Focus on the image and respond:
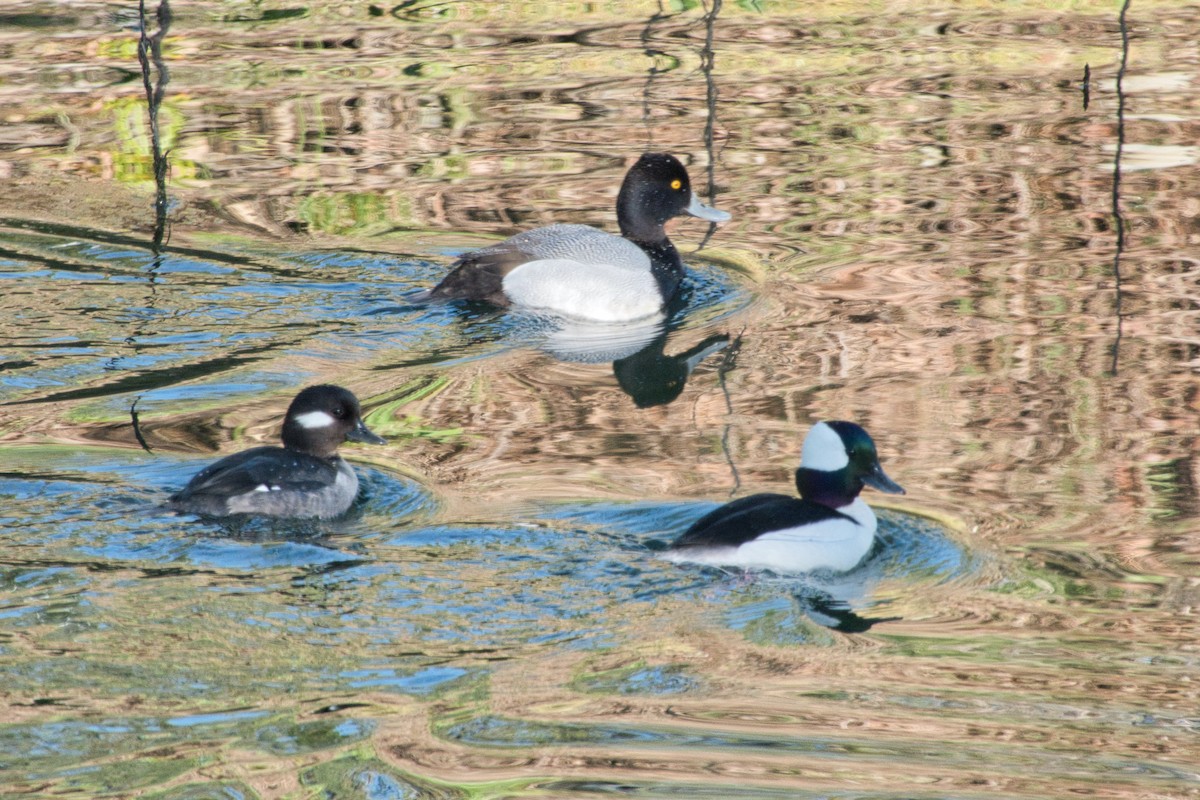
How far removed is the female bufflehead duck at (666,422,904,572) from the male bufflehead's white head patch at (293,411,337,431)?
74.2 inches

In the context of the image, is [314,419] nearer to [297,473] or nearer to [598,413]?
[297,473]

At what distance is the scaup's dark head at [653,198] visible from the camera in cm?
1169

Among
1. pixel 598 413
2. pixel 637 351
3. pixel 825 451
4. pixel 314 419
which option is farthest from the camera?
pixel 637 351

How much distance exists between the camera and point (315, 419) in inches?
313

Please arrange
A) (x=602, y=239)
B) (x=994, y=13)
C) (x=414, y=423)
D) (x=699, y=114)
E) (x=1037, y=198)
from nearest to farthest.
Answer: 1. (x=414, y=423)
2. (x=602, y=239)
3. (x=1037, y=198)
4. (x=699, y=114)
5. (x=994, y=13)

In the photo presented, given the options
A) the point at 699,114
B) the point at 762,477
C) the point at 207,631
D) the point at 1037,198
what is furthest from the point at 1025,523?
the point at 699,114

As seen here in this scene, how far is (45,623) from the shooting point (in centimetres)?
631

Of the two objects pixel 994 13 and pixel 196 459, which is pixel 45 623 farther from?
→ pixel 994 13

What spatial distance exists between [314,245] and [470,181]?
6.33ft

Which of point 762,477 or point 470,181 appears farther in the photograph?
point 470,181

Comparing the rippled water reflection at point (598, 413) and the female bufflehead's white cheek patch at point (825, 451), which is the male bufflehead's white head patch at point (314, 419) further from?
the female bufflehead's white cheek patch at point (825, 451)

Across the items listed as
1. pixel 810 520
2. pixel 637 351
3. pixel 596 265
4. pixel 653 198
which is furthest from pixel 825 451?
pixel 653 198

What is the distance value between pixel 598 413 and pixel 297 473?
2.03 meters

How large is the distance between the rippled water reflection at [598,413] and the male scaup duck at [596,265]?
8.8 inches
